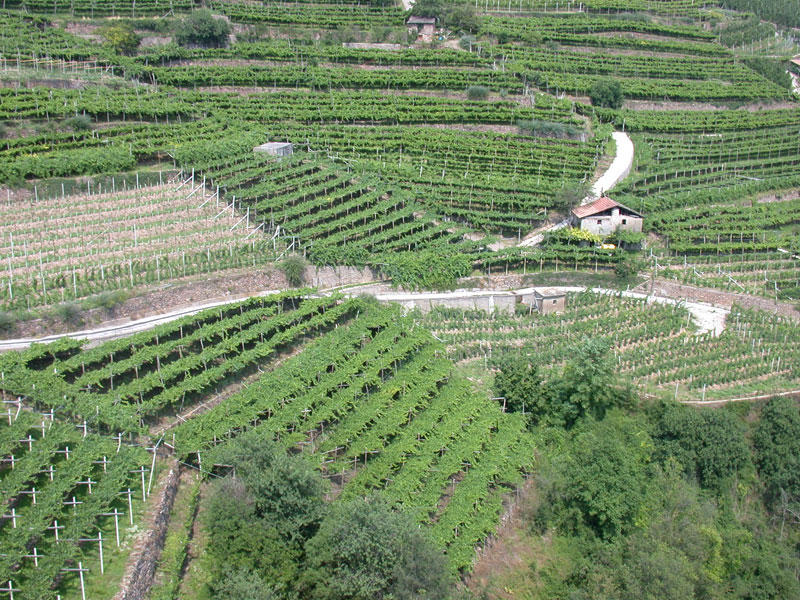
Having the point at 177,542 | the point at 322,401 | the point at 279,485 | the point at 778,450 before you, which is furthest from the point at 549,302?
the point at 177,542

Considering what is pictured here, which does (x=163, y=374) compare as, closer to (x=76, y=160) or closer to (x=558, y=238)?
(x=76, y=160)

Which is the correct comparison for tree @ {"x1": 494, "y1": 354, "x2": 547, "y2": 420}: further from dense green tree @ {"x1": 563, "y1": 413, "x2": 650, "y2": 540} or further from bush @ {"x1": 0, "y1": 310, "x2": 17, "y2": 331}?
bush @ {"x1": 0, "y1": 310, "x2": 17, "y2": 331}

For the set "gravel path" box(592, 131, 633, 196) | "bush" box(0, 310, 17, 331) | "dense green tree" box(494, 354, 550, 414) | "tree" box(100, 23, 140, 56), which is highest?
"tree" box(100, 23, 140, 56)

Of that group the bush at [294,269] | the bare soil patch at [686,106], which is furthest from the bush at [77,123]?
the bare soil patch at [686,106]

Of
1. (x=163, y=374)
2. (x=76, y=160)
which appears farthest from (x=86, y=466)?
(x=76, y=160)

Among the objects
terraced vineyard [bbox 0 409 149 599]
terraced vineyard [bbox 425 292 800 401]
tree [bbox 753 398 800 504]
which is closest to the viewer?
terraced vineyard [bbox 0 409 149 599]

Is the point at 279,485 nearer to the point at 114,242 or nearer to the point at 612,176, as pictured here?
the point at 114,242

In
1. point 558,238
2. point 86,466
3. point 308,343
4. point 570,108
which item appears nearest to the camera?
point 86,466

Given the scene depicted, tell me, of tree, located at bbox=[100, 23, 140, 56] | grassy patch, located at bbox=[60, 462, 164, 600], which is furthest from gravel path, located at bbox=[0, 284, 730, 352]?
tree, located at bbox=[100, 23, 140, 56]
